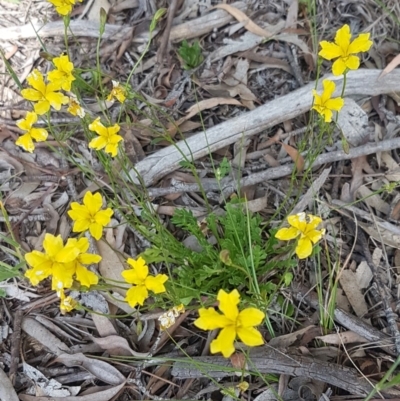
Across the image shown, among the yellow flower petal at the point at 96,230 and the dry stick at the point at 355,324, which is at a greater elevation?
the yellow flower petal at the point at 96,230

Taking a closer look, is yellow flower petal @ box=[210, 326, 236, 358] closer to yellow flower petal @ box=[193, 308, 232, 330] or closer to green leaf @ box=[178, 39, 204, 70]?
yellow flower petal @ box=[193, 308, 232, 330]

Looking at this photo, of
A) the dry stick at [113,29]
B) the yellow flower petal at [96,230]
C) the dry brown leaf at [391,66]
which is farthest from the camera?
the dry stick at [113,29]

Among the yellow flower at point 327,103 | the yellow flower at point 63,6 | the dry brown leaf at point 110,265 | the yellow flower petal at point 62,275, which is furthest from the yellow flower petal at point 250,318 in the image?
the yellow flower at point 63,6

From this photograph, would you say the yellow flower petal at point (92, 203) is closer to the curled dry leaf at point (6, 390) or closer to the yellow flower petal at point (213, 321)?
the yellow flower petal at point (213, 321)

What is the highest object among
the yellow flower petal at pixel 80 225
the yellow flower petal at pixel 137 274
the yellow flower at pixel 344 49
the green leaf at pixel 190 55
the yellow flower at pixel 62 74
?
the yellow flower at pixel 62 74

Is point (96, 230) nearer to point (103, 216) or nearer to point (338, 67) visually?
point (103, 216)

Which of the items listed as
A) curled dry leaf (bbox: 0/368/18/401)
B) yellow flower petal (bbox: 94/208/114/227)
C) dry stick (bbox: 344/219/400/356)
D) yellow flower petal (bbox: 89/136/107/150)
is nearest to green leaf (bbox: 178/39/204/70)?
yellow flower petal (bbox: 89/136/107/150)

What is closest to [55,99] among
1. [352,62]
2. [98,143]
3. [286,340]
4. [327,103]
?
[98,143]
